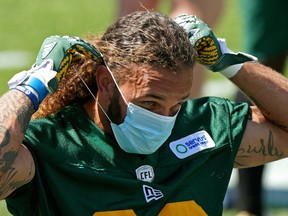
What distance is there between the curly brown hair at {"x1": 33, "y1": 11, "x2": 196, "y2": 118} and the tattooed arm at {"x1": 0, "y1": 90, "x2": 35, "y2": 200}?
0.32 m

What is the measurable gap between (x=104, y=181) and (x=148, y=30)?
0.56 m

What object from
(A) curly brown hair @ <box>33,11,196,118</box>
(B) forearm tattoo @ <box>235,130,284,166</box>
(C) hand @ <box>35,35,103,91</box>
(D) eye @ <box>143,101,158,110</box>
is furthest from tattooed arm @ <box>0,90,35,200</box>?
(B) forearm tattoo @ <box>235,130,284,166</box>

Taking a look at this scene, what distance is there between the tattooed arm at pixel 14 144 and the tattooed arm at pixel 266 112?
98 cm

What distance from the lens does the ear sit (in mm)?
4105

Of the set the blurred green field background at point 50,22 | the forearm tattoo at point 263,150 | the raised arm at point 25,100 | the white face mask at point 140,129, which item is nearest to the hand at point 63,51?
the raised arm at point 25,100

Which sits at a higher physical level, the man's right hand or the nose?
the man's right hand

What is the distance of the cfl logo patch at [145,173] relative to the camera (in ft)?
13.5

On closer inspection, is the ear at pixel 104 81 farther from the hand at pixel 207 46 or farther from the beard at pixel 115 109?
the hand at pixel 207 46

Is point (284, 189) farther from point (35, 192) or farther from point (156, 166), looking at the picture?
point (35, 192)

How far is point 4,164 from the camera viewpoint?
148 inches

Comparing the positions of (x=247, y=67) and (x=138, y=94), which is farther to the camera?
(x=247, y=67)

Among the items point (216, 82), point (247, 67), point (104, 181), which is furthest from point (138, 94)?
point (216, 82)

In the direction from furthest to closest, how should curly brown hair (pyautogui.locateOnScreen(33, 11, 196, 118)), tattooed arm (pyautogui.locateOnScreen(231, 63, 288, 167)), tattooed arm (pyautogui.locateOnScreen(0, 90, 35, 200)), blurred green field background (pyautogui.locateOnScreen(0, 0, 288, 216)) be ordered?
blurred green field background (pyautogui.locateOnScreen(0, 0, 288, 216))
tattooed arm (pyautogui.locateOnScreen(231, 63, 288, 167))
curly brown hair (pyautogui.locateOnScreen(33, 11, 196, 118))
tattooed arm (pyautogui.locateOnScreen(0, 90, 35, 200))

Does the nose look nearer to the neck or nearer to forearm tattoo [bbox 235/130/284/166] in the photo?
the neck
